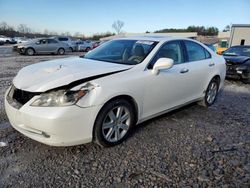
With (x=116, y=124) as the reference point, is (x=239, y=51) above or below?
above

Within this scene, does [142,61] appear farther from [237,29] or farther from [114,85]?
[237,29]

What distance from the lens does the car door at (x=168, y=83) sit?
11.1ft

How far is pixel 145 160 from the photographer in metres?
2.85

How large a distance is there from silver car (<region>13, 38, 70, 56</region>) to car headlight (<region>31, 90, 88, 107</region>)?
56.1ft

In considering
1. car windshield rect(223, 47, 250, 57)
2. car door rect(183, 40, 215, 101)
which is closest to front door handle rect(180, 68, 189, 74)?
car door rect(183, 40, 215, 101)

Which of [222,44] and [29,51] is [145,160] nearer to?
[29,51]

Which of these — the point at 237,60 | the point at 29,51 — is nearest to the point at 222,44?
the point at 29,51

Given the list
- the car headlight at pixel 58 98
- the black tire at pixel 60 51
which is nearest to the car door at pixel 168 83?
the car headlight at pixel 58 98

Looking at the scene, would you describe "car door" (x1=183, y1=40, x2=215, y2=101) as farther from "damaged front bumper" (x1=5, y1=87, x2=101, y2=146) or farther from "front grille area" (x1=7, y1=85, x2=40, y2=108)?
"front grille area" (x1=7, y1=85, x2=40, y2=108)

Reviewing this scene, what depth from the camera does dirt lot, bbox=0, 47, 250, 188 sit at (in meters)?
2.46

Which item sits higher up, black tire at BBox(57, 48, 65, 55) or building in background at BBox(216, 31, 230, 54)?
building in background at BBox(216, 31, 230, 54)

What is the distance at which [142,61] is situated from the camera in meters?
3.36

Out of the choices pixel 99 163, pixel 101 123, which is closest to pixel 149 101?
pixel 101 123

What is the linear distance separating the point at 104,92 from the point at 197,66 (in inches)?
91.0
